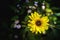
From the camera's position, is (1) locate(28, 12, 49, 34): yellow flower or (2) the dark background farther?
(2) the dark background

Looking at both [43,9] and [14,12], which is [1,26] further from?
[43,9]

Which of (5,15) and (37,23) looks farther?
(5,15)

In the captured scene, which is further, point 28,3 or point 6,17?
point 6,17

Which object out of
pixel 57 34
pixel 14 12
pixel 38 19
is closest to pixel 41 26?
pixel 38 19

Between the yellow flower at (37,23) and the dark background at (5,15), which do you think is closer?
the yellow flower at (37,23)
